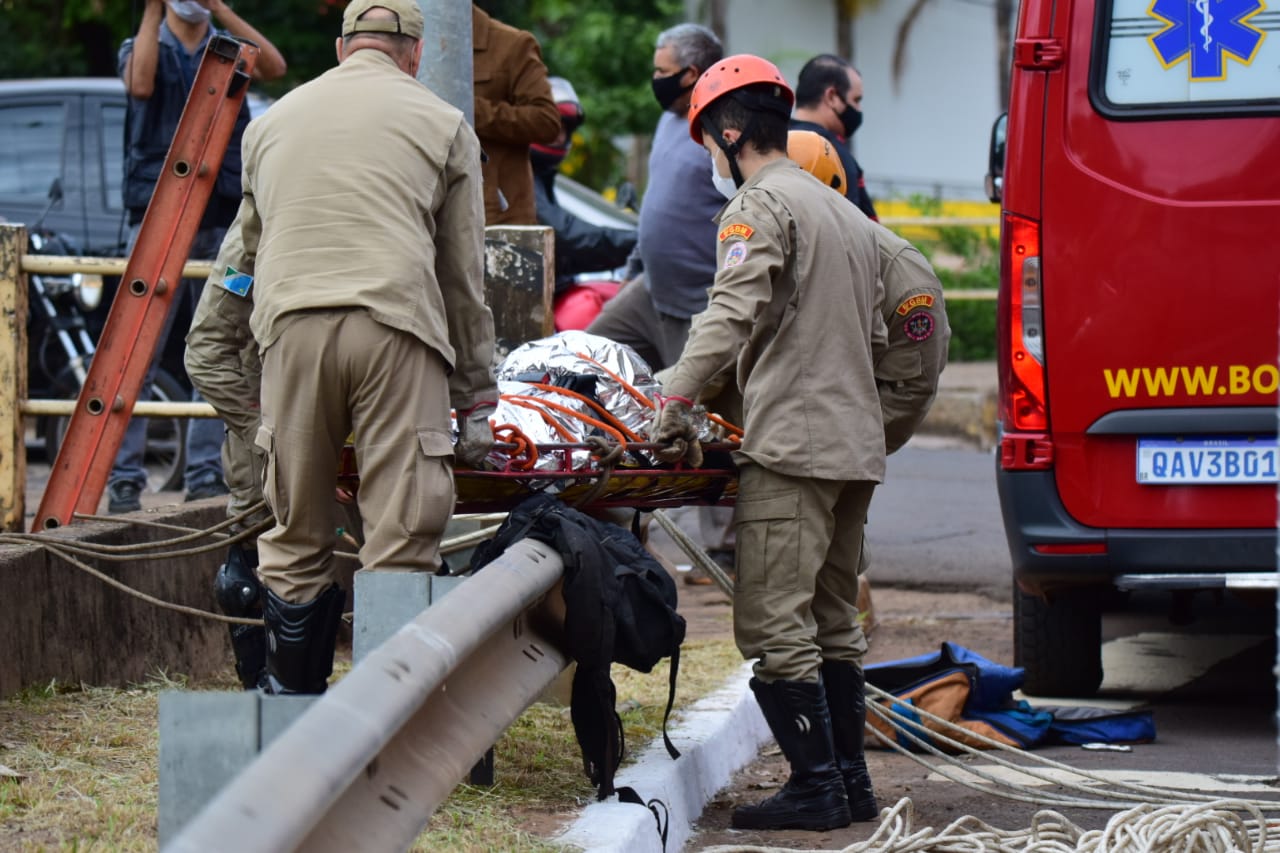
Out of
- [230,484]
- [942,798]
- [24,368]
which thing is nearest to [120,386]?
[24,368]

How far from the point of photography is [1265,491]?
18.7 ft

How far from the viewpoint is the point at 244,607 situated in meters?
5.35

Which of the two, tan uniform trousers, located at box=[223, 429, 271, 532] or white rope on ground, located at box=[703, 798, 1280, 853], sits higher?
tan uniform trousers, located at box=[223, 429, 271, 532]

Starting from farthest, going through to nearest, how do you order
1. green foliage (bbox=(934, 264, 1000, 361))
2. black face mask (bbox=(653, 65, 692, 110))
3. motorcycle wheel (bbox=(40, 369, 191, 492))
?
green foliage (bbox=(934, 264, 1000, 361)), motorcycle wheel (bbox=(40, 369, 191, 492)), black face mask (bbox=(653, 65, 692, 110))

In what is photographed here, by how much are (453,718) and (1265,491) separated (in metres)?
3.13

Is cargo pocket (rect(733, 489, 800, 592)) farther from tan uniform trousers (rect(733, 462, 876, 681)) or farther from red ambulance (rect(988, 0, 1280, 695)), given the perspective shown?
red ambulance (rect(988, 0, 1280, 695))

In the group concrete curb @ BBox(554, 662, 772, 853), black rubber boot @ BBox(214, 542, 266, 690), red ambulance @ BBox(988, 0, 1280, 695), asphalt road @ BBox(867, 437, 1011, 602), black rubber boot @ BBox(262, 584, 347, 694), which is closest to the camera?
concrete curb @ BBox(554, 662, 772, 853)

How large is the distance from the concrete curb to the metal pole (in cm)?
210

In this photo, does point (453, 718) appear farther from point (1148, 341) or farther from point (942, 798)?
point (1148, 341)

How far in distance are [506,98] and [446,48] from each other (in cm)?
200

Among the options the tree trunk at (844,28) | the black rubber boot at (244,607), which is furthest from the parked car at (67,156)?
the tree trunk at (844,28)

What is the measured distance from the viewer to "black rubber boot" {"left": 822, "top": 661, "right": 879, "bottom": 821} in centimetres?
489

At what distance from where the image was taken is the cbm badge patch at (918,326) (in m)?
5.13

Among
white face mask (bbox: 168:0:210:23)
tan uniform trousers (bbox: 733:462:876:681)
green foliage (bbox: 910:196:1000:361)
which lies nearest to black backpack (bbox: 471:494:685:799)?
tan uniform trousers (bbox: 733:462:876:681)
